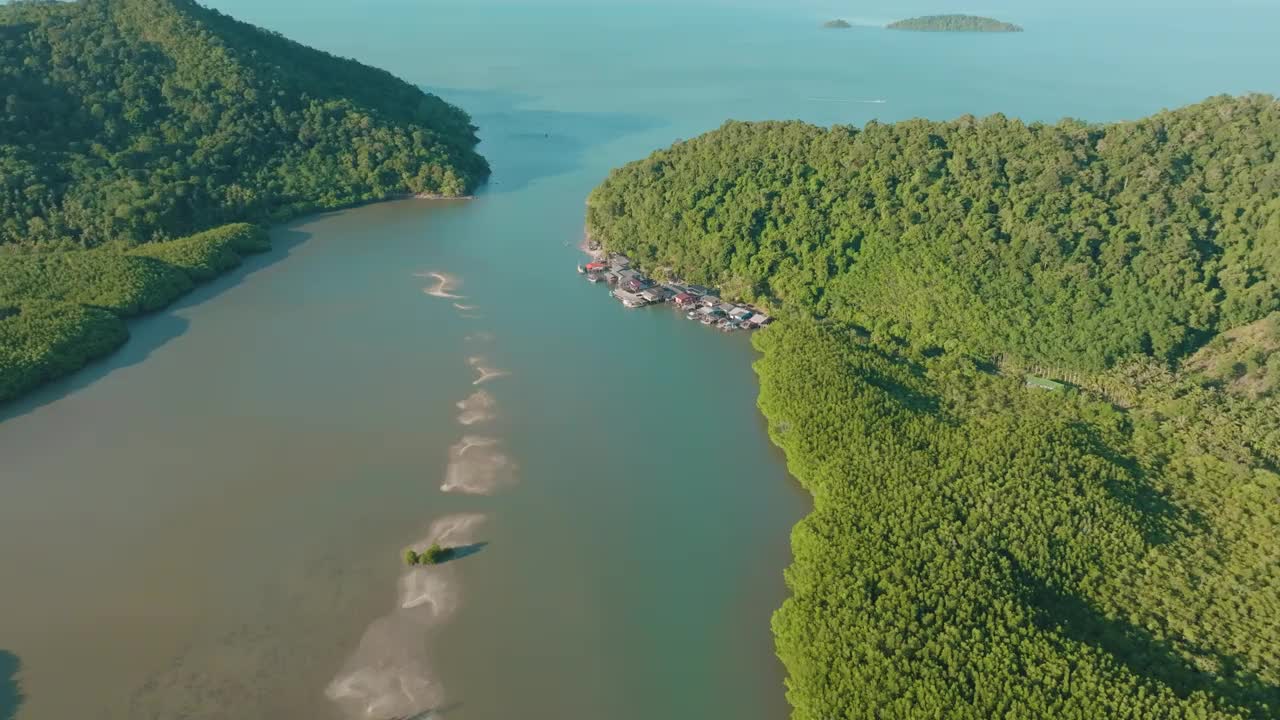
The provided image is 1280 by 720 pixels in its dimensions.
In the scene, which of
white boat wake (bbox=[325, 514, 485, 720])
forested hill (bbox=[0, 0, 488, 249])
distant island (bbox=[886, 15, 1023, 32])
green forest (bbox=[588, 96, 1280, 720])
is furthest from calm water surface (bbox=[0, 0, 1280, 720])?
distant island (bbox=[886, 15, 1023, 32])

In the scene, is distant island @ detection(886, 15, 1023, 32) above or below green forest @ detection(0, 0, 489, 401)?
above

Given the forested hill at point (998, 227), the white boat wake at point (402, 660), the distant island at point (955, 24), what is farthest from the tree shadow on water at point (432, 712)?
the distant island at point (955, 24)

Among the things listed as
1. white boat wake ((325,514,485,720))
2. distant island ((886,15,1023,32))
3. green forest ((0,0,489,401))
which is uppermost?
distant island ((886,15,1023,32))

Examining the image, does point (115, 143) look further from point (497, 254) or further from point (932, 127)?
point (932, 127)

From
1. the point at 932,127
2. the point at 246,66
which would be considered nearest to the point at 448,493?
the point at 932,127

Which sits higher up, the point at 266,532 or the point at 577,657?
the point at 266,532

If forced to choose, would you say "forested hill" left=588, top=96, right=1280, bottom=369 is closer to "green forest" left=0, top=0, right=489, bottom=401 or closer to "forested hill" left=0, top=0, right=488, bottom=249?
"forested hill" left=0, top=0, right=488, bottom=249
